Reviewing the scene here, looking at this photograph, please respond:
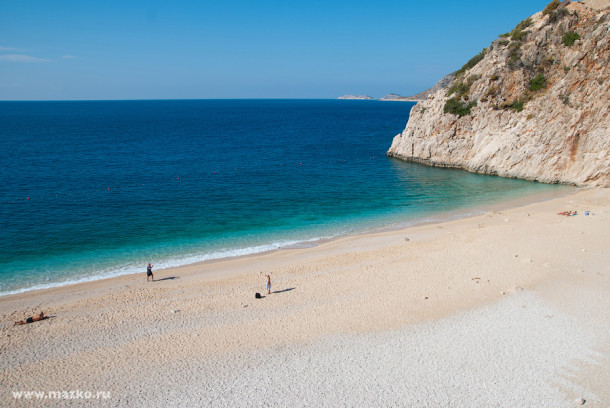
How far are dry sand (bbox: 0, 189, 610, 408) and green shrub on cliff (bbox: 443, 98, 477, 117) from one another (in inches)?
1159

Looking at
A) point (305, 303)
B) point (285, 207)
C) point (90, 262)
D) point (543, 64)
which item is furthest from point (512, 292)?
point (543, 64)

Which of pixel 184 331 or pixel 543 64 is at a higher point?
pixel 543 64

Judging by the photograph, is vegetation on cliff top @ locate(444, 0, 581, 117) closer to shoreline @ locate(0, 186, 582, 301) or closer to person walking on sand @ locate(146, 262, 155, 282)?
shoreline @ locate(0, 186, 582, 301)

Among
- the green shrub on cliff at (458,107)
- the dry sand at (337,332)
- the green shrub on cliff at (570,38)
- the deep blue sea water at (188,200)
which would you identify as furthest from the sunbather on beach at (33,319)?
the green shrub on cliff at (570,38)

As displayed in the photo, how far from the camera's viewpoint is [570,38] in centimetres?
4603

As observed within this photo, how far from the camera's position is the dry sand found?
1370cm

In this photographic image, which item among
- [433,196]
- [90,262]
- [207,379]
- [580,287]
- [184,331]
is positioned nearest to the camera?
[207,379]

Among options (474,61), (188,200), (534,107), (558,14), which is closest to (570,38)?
(558,14)

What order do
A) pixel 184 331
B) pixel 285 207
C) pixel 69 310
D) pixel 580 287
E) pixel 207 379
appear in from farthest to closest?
pixel 285 207 < pixel 580 287 < pixel 69 310 < pixel 184 331 < pixel 207 379

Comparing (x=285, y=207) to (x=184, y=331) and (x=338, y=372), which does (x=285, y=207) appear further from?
(x=338, y=372)

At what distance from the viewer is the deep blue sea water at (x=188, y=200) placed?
26531 millimetres

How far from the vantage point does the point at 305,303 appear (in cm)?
1964

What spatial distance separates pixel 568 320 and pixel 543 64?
134ft

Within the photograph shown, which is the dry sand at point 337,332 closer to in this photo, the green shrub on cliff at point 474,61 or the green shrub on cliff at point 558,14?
the green shrub on cliff at point 558,14
